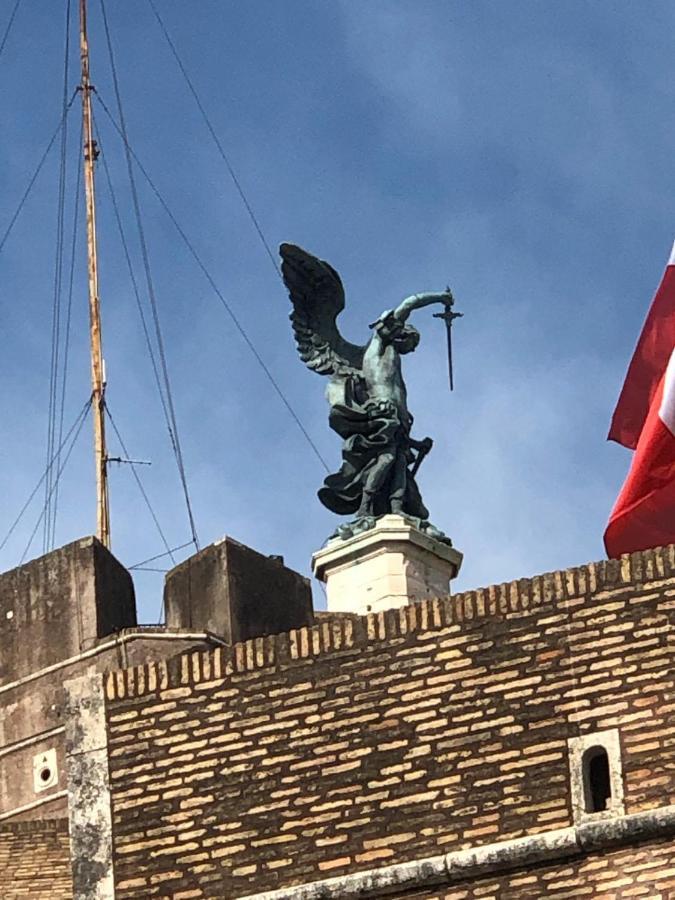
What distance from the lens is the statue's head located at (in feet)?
113

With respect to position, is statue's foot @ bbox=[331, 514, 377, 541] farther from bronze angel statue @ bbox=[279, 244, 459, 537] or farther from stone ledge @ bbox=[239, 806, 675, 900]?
stone ledge @ bbox=[239, 806, 675, 900]

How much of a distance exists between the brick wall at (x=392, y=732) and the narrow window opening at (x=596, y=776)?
14cm

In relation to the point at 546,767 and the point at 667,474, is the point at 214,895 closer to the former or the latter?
the point at 546,767

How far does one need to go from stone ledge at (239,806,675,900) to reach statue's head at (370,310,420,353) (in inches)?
500

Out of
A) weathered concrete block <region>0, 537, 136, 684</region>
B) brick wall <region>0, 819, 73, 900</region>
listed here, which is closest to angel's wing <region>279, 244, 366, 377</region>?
weathered concrete block <region>0, 537, 136, 684</region>

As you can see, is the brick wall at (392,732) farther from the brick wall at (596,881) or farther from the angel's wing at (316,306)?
the angel's wing at (316,306)

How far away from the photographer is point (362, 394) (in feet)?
112

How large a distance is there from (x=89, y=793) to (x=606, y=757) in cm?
367

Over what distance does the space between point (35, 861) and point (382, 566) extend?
19.8 ft

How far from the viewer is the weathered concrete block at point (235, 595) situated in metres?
29.0

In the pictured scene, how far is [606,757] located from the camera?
21.9 metres

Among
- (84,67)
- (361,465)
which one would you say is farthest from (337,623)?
(84,67)

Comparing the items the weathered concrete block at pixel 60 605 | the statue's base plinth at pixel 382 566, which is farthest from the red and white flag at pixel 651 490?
the statue's base plinth at pixel 382 566

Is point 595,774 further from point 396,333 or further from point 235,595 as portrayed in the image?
point 396,333
